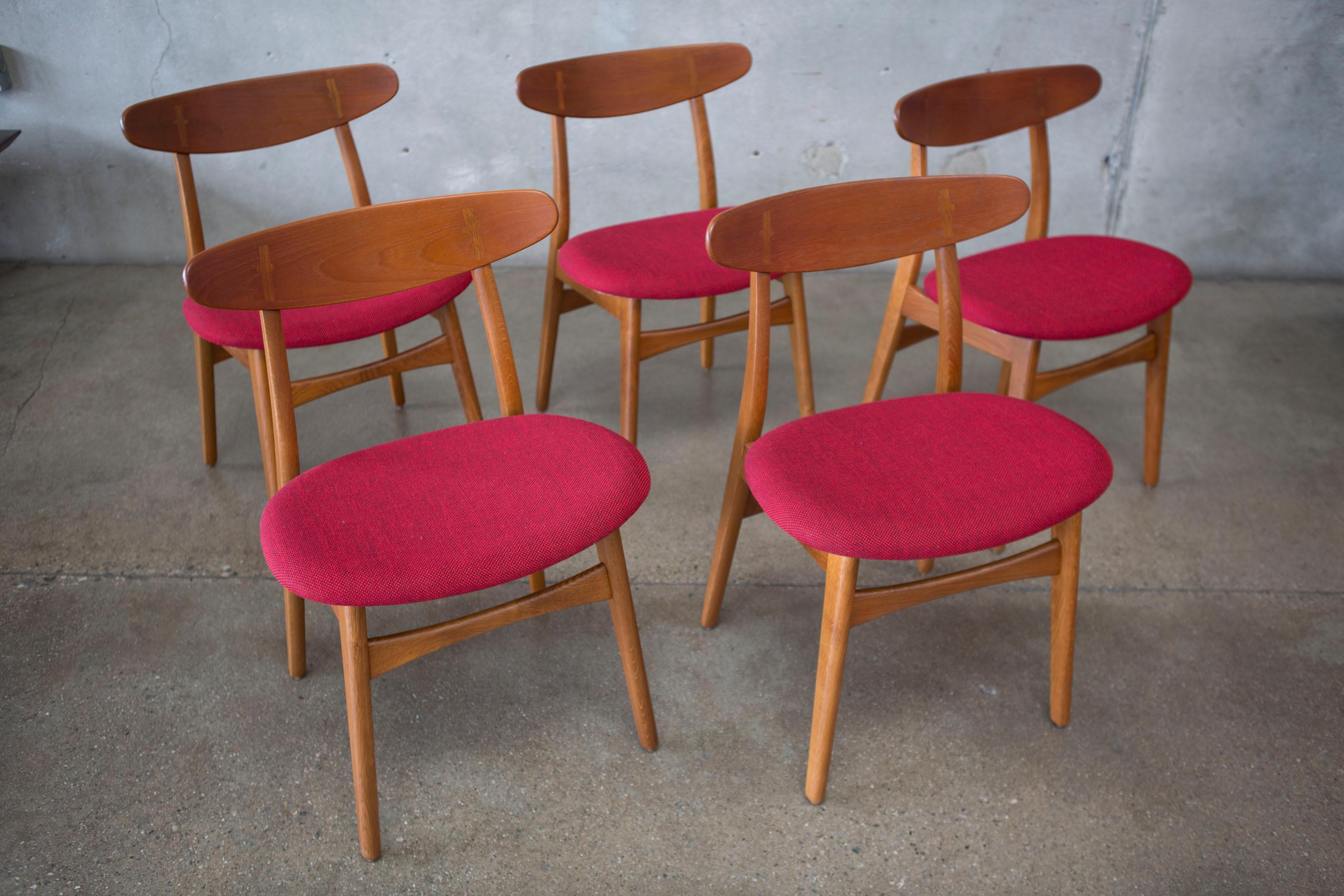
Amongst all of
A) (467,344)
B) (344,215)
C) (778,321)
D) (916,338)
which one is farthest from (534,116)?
(344,215)

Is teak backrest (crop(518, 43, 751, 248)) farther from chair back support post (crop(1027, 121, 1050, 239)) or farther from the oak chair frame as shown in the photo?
chair back support post (crop(1027, 121, 1050, 239))

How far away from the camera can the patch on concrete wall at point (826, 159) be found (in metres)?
3.11

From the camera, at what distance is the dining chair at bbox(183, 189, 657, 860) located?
1155mm

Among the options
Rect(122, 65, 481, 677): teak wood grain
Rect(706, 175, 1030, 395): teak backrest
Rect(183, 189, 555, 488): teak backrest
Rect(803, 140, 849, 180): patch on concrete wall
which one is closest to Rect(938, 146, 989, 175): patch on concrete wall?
Rect(803, 140, 849, 180): patch on concrete wall

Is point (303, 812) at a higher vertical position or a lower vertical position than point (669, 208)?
lower

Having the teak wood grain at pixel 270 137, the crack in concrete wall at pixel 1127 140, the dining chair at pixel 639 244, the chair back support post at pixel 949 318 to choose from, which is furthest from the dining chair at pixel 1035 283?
the crack in concrete wall at pixel 1127 140

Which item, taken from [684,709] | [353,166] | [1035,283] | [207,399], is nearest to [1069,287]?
[1035,283]

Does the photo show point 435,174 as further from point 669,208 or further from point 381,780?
point 381,780

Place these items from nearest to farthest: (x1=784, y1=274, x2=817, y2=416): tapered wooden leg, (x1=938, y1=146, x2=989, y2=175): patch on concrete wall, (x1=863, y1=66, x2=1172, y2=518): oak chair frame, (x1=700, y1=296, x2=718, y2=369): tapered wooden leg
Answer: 1. (x1=863, y1=66, x2=1172, y2=518): oak chair frame
2. (x1=784, y1=274, x2=817, y2=416): tapered wooden leg
3. (x1=700, y1=296, x2=718, y2=369): tapered wooden leg
4. (x1=938, y1=146, x2=989, y2=175): patch on concrete wall

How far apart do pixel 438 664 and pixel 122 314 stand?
1.98 metres

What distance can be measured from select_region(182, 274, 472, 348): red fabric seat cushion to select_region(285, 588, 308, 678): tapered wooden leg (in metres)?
0.44

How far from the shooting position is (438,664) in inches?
65.6

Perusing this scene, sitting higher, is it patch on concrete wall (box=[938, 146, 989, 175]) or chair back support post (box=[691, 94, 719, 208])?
chair back support post (box=[691, 94, 719, 208])

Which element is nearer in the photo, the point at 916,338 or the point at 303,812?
the point at 303,812
